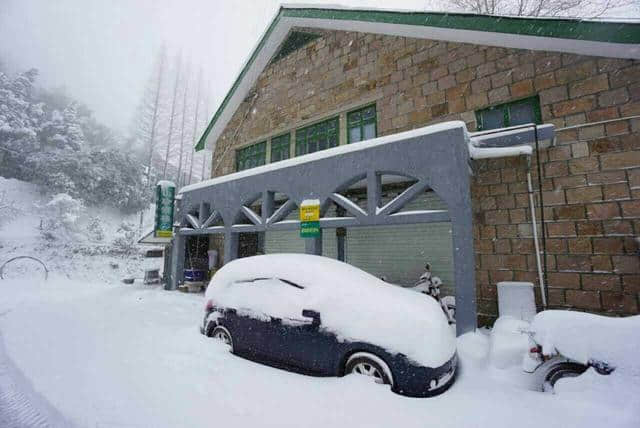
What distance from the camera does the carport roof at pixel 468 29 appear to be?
206 inches

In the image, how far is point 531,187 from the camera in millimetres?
5949

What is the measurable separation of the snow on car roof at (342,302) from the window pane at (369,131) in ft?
17.4

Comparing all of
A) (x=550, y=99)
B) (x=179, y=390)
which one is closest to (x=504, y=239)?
(x=550, y=99)

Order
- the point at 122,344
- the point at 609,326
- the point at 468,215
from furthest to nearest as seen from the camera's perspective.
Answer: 1. the point at 468,215
2. the point at 122,344
3. the point at 609,326

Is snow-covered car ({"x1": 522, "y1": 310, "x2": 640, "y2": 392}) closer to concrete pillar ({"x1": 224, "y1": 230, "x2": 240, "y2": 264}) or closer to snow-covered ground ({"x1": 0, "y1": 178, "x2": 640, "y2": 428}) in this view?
snow-covered ground ({"x1": 0, "y1": 178, "x2": 640, "y2": 428})

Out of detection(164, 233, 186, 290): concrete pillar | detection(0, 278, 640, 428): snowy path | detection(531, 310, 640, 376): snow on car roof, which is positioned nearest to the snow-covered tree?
detection(164, 233, 186, 290): concrete pillar

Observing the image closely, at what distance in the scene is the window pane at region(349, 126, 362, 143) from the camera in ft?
30.1

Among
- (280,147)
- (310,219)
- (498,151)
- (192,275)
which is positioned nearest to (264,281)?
(310,219)

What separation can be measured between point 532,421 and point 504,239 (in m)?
4.18

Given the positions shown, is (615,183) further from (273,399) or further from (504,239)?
(273,399)

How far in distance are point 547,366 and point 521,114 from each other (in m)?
5.28

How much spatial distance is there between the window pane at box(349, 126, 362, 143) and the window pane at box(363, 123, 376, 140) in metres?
0.26

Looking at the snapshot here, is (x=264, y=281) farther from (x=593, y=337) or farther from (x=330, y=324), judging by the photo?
(x=593, y=337)

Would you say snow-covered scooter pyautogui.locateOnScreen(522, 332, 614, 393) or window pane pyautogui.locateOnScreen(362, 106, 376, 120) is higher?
window pane pyautogui.locateOnScreen(362, 106, 376, 120)
